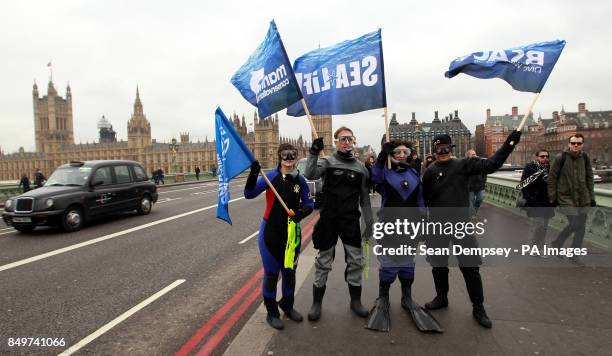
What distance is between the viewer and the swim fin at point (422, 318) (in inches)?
145

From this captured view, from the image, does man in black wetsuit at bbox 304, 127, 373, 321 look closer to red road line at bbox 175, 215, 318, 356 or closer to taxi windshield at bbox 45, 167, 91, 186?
red road line at bbox 175, 215, 318, 356

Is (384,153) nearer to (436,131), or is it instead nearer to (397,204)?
(397,204)

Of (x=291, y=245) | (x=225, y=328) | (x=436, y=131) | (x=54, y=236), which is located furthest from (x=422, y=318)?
(x=436, y=131)

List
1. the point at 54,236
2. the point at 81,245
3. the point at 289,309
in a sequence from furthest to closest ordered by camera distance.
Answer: the point at 54,236 < the point at 81,245 < the point at 289,309

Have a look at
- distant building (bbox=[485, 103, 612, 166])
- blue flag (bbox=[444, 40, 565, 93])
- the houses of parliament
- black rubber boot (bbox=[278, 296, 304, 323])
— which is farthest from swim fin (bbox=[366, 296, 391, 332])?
the houses of parliament

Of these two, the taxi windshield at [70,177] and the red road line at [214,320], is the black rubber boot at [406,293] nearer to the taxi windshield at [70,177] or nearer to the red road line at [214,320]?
the red road line at [214,320]

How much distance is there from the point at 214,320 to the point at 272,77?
312 cm

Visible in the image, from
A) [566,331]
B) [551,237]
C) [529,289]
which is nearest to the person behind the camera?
[566,331]

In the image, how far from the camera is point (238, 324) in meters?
4.00

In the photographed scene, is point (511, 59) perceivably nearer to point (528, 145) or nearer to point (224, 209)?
point (224, 209)

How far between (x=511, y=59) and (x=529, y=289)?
308 cm

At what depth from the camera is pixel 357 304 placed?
4141 millimetres

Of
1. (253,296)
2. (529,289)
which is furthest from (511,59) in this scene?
(253,296)

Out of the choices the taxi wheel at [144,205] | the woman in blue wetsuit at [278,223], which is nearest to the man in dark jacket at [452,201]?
the woman in blue wetsuit at [278,223]
